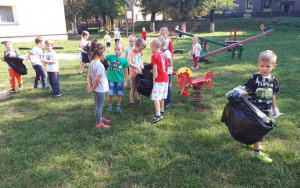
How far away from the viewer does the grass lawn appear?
9.67 feet

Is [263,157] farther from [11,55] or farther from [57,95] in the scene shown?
[11,55]

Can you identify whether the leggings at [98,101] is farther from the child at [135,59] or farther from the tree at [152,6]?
the tree at [152,6]

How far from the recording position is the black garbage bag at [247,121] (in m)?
2.88

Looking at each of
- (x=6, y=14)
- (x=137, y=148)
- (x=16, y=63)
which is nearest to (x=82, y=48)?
(x=16, y=63)

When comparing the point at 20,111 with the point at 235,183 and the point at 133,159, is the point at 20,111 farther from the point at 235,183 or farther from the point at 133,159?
the point at 235,183

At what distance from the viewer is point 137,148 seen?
12.0 feet

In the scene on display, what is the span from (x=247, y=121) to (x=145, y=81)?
249 centimetres

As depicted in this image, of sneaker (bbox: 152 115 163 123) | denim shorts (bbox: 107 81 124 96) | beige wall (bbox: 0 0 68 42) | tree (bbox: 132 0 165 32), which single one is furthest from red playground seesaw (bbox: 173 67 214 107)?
tree (bbox: 132 0 165 32)

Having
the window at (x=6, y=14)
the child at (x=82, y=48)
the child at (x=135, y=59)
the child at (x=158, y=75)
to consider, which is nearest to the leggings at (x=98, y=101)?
the child at (x=158, y=75)

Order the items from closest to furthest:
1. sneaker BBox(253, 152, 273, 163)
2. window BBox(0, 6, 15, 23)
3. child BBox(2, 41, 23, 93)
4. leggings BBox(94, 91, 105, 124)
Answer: sneaker BBox(253, 152, 273, 163) → leggings BBox(94, 91, 105, 124) → child BBox(2, 41, 23, 93) → window BBox(0, 6, 15, 23)

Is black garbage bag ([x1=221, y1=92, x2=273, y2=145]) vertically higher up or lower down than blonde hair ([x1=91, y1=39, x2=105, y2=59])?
lower down

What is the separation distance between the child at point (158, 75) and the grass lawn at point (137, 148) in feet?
1.25

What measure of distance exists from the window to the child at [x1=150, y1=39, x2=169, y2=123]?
21.1 m

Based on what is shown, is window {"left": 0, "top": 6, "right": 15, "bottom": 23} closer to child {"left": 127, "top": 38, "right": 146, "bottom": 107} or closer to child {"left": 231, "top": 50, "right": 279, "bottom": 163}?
child {"left": 127, "top": 38, "right": 146, "bottom": 107}
